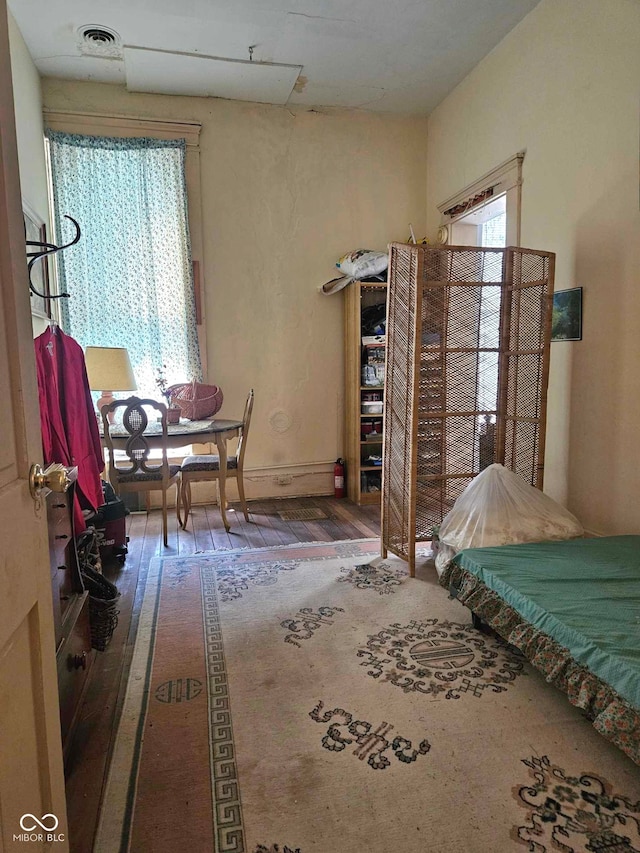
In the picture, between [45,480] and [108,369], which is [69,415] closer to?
[45,480]

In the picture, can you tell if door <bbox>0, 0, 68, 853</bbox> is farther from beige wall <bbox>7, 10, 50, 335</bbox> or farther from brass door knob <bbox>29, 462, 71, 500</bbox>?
beige wall <bbox>7, 10, 50, 335</bbox>

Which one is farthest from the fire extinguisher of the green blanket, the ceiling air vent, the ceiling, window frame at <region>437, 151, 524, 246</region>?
the ceiling air vent

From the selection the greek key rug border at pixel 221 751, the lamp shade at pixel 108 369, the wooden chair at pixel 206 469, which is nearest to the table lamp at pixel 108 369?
the lamp shade at pixel 108 369

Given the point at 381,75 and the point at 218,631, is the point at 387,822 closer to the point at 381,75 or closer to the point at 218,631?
the point at 218,631

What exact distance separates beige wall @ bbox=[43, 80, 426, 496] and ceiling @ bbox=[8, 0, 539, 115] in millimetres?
232

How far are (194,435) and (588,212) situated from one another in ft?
8.74

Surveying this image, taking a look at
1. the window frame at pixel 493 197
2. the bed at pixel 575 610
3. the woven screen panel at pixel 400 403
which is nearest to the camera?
the bed at pixel 575 610

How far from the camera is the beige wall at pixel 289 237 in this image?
4352 millimetres

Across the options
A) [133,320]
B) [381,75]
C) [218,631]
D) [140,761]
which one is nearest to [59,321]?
[133,320]

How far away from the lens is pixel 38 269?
3457 mm

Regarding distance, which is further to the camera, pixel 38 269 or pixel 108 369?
pixel 108 369

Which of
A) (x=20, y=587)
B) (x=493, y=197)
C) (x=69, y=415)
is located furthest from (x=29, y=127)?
(x=20, y=587)

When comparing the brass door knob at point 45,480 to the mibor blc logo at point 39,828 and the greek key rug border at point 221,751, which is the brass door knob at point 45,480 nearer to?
the mibor blc logo at point 39,828

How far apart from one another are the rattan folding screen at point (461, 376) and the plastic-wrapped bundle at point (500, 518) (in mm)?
267
